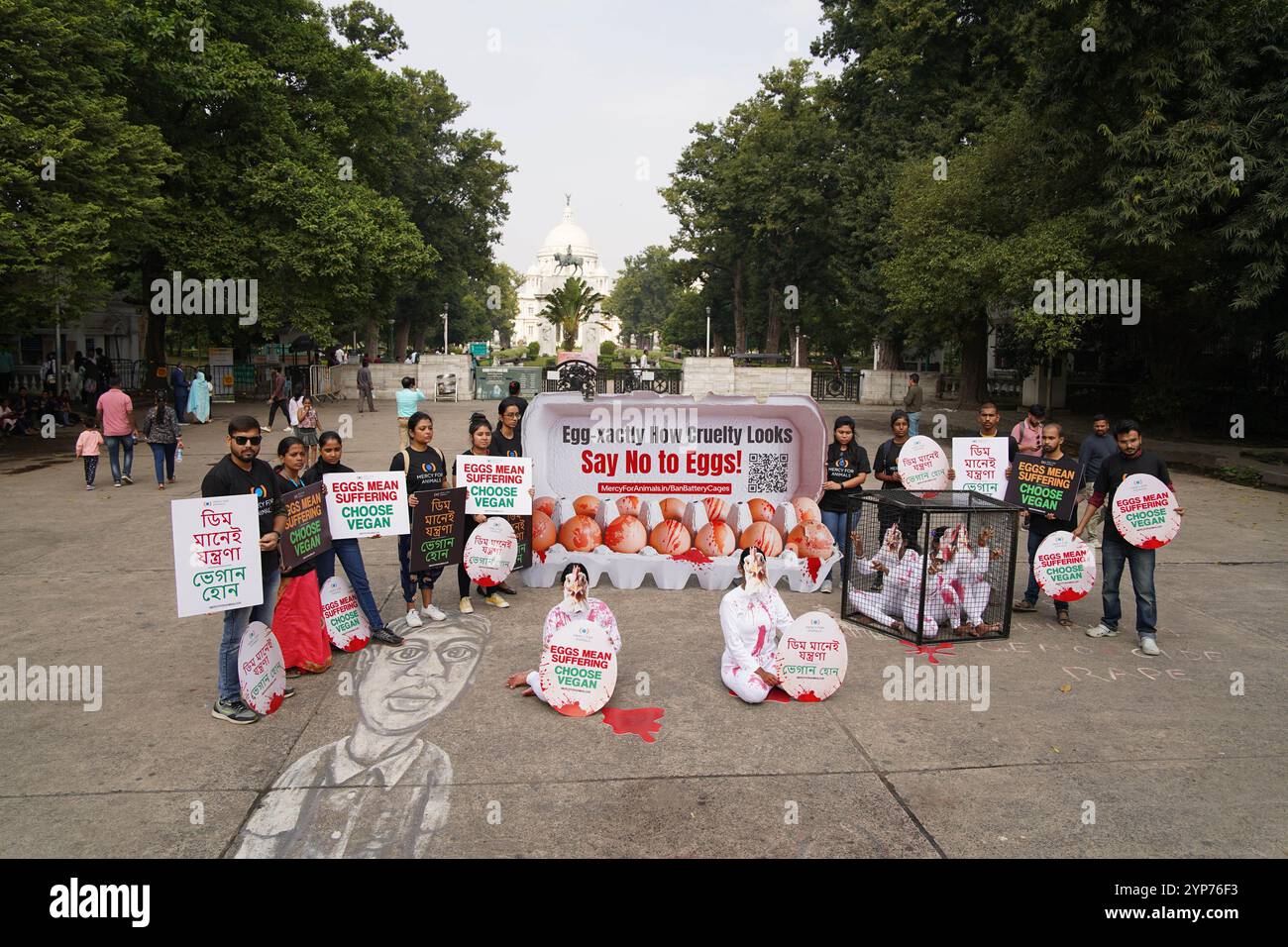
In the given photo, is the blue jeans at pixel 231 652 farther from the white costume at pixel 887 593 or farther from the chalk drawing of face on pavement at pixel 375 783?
the white costume at pixel 887 593

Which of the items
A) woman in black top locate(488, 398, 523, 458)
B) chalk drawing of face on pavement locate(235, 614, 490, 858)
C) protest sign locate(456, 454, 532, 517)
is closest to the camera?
chalk drawing of face on pavement locate(235, 614, 490, 858)

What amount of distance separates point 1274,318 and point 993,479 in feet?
45.3

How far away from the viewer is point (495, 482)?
8.70 m

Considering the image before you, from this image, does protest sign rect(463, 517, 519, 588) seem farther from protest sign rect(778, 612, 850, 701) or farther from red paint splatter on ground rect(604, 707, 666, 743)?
protest sign rect(778, 612, 850, 701)

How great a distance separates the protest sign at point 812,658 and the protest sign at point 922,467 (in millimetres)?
3293

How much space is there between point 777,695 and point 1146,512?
3.78 meters

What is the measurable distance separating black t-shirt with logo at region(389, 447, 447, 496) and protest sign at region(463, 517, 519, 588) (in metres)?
0.60

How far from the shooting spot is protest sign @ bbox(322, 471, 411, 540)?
293 inches

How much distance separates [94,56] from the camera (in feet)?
73.8

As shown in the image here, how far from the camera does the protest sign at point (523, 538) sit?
9156mm

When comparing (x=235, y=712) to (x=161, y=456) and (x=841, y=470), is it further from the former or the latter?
(x=161, y=456)

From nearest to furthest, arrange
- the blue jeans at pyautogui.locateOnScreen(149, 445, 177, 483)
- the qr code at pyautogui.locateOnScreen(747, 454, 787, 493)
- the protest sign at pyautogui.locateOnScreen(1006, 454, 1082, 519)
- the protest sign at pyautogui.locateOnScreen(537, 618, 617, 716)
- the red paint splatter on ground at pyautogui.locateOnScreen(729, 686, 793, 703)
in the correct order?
the protest sign at pyautogui.locateOnScreen(537, 618, 617, 716), the red paint splatter on ground at pyautogui.locateOnScreen(729, 686, 793, 703), the protest sign at pyautogui.locateOnScreen(1006, 454, 1082, 519), the qr code at pyautogui.locateOnScreen(747, 454, 787, 493), the blue jeans at pyautogui.locateOnScreen(149, 445, 177, 483)

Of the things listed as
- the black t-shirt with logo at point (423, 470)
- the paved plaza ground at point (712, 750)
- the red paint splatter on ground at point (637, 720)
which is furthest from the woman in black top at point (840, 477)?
the black t-shirt with logo at point (423, 470)

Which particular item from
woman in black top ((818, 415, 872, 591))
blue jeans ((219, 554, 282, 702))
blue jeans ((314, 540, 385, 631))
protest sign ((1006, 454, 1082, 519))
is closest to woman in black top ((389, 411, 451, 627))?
blue jeans ((314, 540, 385, 631))
